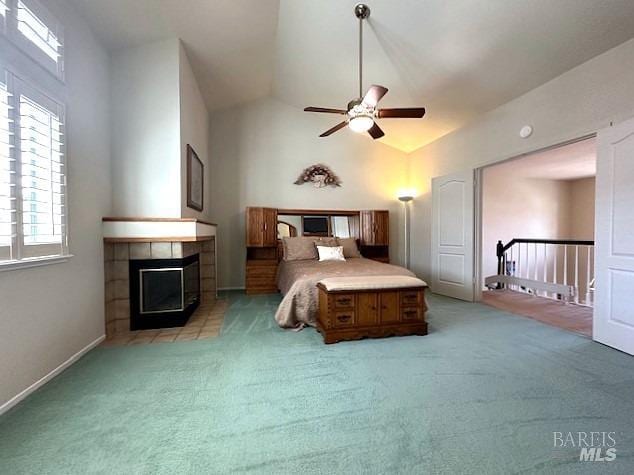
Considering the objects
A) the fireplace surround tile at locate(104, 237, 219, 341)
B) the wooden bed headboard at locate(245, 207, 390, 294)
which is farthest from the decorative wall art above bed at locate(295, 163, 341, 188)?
the fireplace surround tile at locate(104, 237, 219, 341)

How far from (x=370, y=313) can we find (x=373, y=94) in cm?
212

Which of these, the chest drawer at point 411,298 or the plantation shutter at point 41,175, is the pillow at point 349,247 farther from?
the plantation shutter at point 41,175

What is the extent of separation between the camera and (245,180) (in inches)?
209

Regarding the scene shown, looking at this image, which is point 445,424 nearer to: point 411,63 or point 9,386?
point 9,386

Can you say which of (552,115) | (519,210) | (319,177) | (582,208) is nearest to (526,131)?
(552,115)

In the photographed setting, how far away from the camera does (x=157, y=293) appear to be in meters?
3.18

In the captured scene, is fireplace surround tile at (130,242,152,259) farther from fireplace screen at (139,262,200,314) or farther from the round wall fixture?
the round wall fixture

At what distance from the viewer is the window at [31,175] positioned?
5.60 feet

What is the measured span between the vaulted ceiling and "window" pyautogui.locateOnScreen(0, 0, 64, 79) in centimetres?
56

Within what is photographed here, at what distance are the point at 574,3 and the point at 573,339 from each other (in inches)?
119

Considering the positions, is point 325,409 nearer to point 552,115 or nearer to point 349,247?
point 349,247

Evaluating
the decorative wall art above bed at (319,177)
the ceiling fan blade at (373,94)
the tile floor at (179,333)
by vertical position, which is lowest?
the tile floor at (179,333)

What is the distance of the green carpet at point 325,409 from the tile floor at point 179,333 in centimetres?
19

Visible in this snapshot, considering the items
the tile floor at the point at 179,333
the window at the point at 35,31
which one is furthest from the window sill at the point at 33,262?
the window at the point at 35,31
